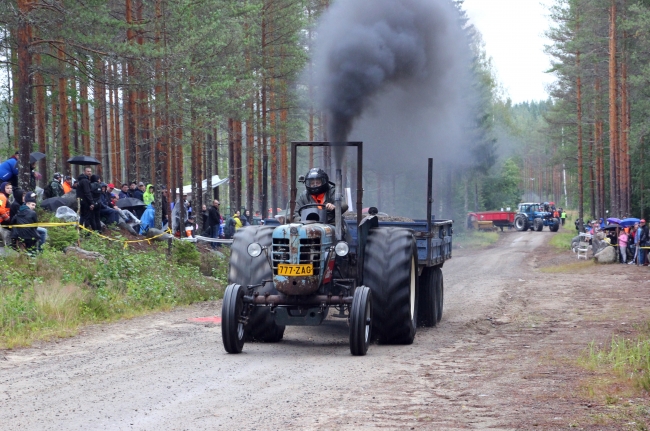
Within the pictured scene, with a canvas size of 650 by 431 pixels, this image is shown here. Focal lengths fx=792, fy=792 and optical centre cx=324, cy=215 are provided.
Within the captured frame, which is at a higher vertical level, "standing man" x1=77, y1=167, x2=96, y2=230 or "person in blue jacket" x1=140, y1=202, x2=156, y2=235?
"standing man" x1=77, y1=167, x2=96, y2=230

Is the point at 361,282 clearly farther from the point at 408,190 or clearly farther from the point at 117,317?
the point at 408,190

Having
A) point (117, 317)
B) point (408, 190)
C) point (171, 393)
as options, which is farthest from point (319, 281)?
point (408, 190)

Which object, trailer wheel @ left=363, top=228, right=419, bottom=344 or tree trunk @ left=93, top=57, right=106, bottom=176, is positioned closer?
trailer wheel @ left=363, top=228, right=419, bottom=344

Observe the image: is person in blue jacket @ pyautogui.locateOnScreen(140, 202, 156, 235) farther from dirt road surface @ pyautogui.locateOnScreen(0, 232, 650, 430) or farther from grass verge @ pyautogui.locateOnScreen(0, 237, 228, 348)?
dirt road surface @ pyautogui.locateOnScreen(0, 232, 650, 430)

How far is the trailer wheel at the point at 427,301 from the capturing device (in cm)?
1237

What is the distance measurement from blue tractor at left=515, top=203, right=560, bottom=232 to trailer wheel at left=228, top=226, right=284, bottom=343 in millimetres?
53211

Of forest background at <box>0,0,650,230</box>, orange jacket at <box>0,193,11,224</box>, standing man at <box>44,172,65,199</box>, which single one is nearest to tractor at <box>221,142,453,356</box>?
forest background at <box>0,0,650,230</box>

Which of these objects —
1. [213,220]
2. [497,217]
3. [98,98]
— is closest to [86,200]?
[213,220]

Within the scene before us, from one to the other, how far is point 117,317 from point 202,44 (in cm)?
1076

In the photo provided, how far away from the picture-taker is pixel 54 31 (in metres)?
17.9

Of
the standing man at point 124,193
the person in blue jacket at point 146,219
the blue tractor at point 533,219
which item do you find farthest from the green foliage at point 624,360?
the blue tractor at point 533,219

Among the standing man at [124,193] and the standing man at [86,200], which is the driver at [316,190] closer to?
the standing man at [86,200]

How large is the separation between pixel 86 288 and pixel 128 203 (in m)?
8.00

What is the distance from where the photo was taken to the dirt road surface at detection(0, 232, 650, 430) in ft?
20.0
